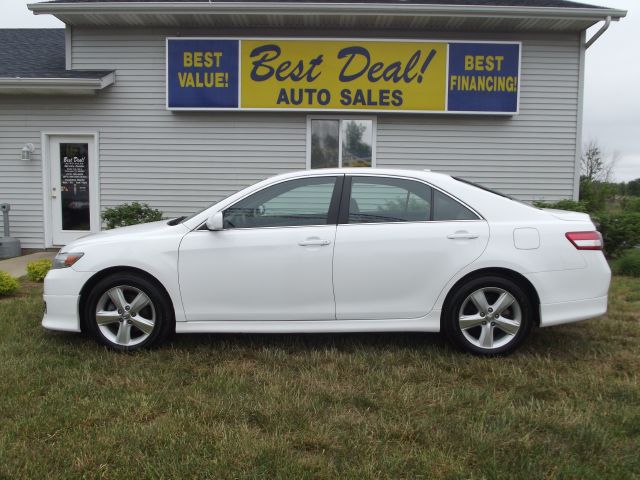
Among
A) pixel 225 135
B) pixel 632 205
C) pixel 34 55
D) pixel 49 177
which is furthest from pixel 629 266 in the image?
pixel 34 55

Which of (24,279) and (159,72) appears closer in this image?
(24,279)

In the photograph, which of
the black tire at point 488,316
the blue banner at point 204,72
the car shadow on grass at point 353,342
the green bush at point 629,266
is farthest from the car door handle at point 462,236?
the blue banner at point 204,72

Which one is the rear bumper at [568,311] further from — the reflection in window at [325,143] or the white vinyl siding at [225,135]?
A: the reflection in window at [325,143]

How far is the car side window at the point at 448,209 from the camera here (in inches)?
167

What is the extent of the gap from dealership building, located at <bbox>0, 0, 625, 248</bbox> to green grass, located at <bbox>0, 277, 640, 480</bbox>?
216 inches

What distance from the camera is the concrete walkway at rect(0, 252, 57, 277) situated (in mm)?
7957

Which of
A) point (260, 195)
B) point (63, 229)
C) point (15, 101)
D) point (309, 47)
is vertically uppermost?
point (309, 47)

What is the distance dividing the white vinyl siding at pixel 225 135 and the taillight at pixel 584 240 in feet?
18.5

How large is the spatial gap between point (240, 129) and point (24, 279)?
4332 millimetres

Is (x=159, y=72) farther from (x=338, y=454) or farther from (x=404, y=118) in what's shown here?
(x=338, y=454)

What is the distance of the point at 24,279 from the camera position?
7.43 metres

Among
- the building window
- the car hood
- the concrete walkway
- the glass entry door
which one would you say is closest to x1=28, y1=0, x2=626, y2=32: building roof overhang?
the building window

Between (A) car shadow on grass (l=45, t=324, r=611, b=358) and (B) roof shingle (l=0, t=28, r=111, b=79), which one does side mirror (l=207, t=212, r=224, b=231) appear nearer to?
(A) car shadow on grass (l=45, t=324, r=611, b=358)

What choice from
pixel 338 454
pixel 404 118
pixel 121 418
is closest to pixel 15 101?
pixel 404 118
